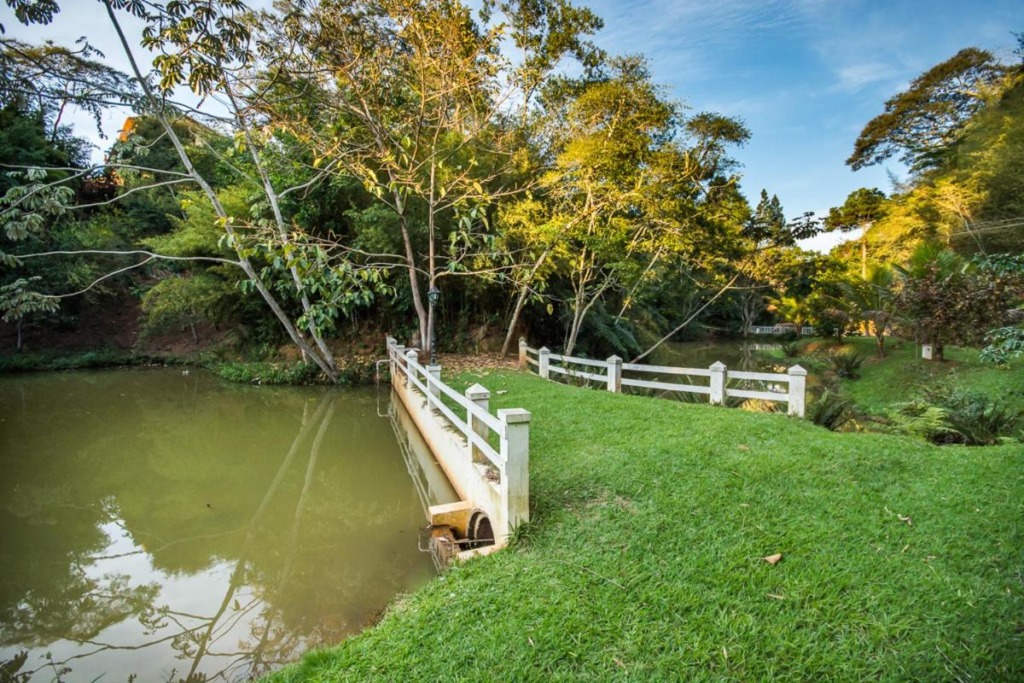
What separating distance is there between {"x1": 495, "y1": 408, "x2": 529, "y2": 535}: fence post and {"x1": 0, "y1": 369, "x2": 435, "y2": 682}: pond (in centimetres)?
117

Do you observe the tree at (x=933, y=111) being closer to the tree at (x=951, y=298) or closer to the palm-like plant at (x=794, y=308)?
the palm-like plant at (x=794, y=308)

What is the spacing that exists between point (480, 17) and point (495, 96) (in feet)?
6.43

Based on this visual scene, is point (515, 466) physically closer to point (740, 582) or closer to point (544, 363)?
point (740, 582)

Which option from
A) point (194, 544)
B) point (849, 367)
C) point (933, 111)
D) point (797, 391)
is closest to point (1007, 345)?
point (797, 391)

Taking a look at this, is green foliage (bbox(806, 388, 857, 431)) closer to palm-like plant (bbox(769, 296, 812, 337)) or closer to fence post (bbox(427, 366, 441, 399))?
fence post (bbox(427, 366, 441, 399))

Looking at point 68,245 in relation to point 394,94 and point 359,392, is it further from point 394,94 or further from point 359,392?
point 394,94

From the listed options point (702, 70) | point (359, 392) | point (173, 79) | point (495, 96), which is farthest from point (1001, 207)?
point (173, 79)

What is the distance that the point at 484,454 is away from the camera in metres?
4.56

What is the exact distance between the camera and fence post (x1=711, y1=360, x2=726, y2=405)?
7.20 m

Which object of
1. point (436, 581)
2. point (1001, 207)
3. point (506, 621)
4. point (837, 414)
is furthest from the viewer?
point (1001, 207)

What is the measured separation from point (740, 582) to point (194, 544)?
512 centimetres

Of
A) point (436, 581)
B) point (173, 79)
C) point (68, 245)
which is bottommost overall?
point (436, 581)

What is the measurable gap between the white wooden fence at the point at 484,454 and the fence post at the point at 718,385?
3.65 m

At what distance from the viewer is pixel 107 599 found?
400 centimetres
